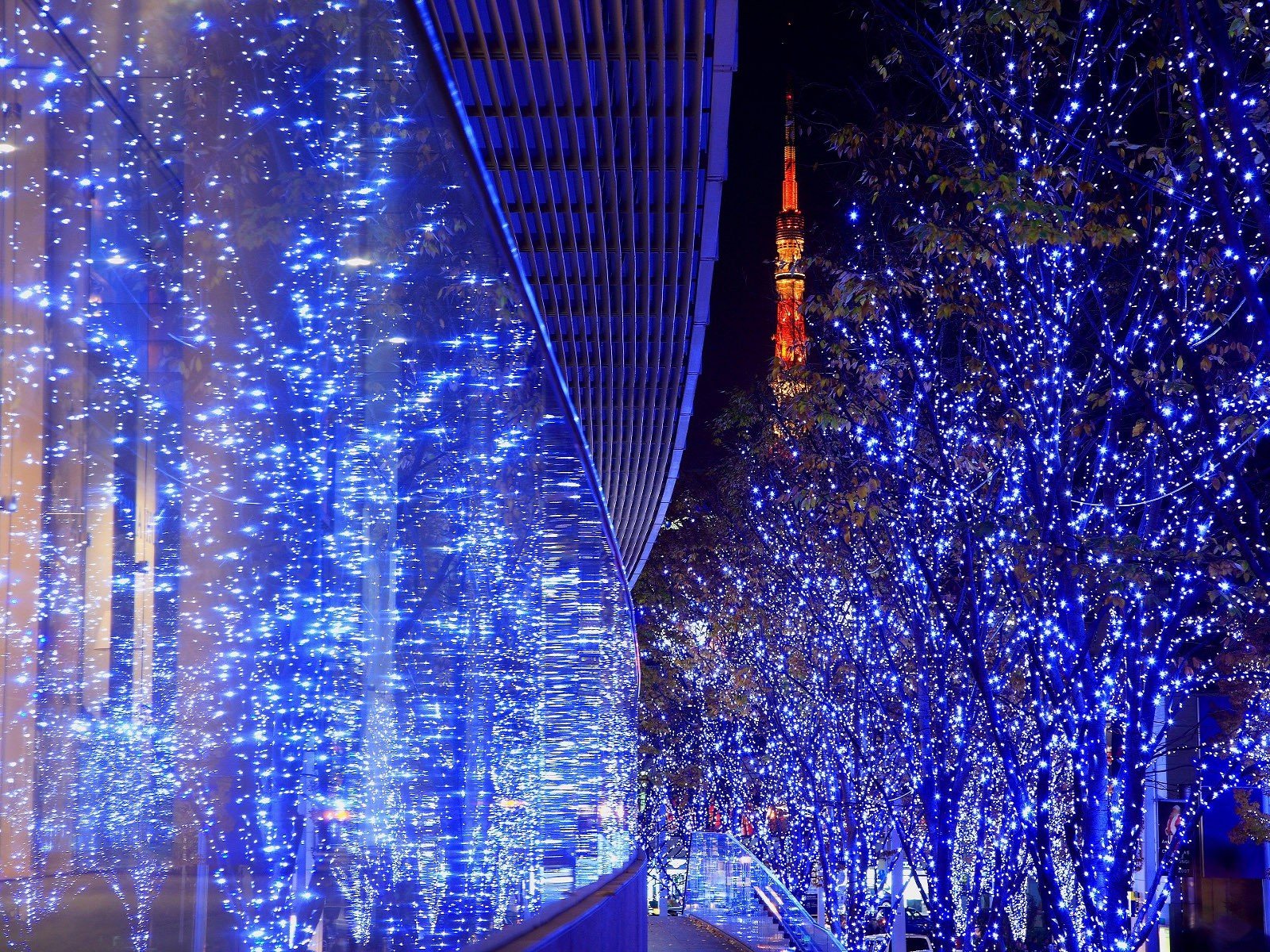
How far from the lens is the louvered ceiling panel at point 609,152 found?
27.7 ft

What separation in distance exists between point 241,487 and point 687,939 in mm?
17639

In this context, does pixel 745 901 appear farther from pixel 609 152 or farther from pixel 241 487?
pixel 241 487

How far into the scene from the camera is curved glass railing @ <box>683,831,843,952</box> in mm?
Result: 13461

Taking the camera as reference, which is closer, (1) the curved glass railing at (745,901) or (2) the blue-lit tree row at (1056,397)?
(2) the blue-lit tree row at (1056,397)

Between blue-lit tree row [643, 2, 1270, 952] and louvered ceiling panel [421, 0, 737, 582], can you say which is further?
louvered ceiling panel [421, 0, 737, 582]

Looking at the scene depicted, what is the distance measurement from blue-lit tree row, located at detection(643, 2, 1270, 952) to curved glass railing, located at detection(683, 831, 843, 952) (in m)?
1.72

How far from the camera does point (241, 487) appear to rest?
184cm

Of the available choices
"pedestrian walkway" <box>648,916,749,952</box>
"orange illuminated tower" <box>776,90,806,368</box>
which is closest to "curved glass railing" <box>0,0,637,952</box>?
"orange illuminated tower" <box>776,90,806,368</box>

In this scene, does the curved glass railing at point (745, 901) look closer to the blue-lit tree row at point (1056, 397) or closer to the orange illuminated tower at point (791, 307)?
the blue-lit tree row at point (1056, 397)

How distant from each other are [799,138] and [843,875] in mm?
14237

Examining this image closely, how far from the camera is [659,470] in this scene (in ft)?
69.2

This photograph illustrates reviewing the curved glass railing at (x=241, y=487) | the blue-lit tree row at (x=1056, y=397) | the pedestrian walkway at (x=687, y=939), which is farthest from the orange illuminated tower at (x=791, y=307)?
the pedestrian walkway at (x=687, y=939)

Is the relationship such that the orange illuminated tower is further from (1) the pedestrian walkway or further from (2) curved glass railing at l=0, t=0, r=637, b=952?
(1) the pedestrian walkway

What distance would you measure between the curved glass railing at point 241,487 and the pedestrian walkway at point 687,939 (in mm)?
13841
